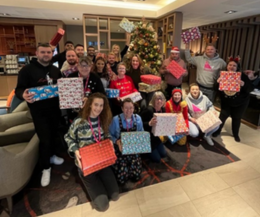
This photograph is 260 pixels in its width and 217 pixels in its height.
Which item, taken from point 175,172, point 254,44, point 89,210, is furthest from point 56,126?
point 254,44

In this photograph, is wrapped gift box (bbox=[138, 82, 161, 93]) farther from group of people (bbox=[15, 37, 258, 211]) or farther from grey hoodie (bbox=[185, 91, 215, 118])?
grey hoodie (bbox=[185, 91, 215, 118])

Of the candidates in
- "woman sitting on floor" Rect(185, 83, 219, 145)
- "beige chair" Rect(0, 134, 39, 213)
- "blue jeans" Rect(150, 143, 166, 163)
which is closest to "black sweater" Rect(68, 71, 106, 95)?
"beige chair" Rect(0, 134, 39, 213)

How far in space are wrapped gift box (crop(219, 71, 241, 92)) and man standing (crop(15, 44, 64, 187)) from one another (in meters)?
2.43

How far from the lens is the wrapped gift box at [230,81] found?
2725 millimetres

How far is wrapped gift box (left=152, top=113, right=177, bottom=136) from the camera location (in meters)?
2.14

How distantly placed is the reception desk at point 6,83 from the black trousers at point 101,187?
5433 mm

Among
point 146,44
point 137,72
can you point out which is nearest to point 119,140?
point 137,72

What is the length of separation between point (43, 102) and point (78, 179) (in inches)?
39.9

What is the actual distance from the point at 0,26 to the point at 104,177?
6984 millimetres

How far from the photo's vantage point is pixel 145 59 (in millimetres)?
3730

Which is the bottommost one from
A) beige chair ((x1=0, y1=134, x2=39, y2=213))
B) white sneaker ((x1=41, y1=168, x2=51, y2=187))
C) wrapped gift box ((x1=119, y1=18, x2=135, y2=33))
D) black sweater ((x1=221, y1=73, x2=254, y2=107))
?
white sneaker ((x1=41, y1=168, x2=51, y2=187))

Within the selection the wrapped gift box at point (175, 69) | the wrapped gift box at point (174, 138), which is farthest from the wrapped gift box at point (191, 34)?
the wrapped gift box at point (174, 138)

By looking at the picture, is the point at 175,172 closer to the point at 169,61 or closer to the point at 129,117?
the point at 129,117

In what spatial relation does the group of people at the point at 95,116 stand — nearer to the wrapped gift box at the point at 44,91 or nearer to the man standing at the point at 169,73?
the wrapped gift box at the point at 44,91
